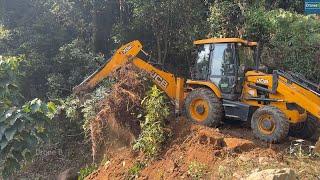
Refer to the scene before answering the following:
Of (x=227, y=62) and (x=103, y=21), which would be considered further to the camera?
(x=103, y=21)

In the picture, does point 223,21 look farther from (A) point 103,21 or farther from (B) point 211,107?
(B) point 211,107

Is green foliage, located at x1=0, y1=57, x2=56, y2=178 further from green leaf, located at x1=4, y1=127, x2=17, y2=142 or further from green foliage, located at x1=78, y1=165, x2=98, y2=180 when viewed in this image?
green foliage, located at x1=78, y1=165, x2=98, y2=180

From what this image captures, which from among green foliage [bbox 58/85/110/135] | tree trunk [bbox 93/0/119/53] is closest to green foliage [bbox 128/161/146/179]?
green foliage [bbox 58/85/110/135]

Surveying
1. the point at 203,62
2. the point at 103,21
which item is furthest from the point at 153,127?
the point at 103,21

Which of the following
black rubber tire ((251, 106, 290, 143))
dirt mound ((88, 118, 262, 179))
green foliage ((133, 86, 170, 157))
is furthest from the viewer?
green foliage ((133, 86, 170, 157))

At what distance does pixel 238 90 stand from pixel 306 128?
1.66m

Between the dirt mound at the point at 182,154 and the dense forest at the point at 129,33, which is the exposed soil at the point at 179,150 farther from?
the dense forest at the point at 129,33

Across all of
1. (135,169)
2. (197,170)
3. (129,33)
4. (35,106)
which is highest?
(129,33)

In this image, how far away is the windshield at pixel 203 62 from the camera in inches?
416

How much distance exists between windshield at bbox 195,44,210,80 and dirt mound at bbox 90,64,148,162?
1342 millimetres

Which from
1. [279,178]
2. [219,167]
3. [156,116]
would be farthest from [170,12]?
[279,178]

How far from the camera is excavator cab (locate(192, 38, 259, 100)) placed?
10.0 meters

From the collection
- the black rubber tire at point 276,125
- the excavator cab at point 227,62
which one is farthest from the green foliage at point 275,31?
the black rubber tire at point 276,125

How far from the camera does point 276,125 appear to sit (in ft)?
29.1
